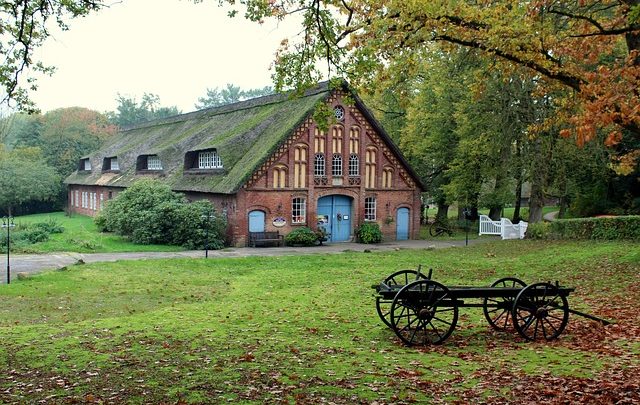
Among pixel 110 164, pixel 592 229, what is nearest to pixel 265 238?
pixel 592 229

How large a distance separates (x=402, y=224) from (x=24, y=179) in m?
35.3

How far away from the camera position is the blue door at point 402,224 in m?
37.0

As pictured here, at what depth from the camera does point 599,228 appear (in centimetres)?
2817

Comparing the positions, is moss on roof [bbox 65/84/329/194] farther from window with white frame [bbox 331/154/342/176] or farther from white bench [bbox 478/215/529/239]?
white bench [bbox 478/215/529/239]

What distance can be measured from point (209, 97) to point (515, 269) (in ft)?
312

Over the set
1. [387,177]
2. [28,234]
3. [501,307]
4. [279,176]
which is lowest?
[501,307]

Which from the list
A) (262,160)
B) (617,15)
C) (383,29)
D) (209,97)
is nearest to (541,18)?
(617,15)

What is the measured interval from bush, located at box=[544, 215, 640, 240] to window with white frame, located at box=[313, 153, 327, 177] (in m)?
12.3

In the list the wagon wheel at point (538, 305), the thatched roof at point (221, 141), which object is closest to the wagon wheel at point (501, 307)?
the wagon wheel at point (538, 305)

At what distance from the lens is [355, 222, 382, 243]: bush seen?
34.4m

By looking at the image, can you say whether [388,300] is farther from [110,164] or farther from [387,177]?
[110,164]

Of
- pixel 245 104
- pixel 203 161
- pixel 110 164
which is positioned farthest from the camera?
pixel 110 164

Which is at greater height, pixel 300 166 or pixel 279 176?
pixel 300 166

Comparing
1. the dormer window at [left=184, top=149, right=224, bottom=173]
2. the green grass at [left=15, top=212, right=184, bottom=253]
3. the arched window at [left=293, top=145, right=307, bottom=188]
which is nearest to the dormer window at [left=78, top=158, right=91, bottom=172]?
the dormer window at [left=184, top=149, right=224, bottom=173]
